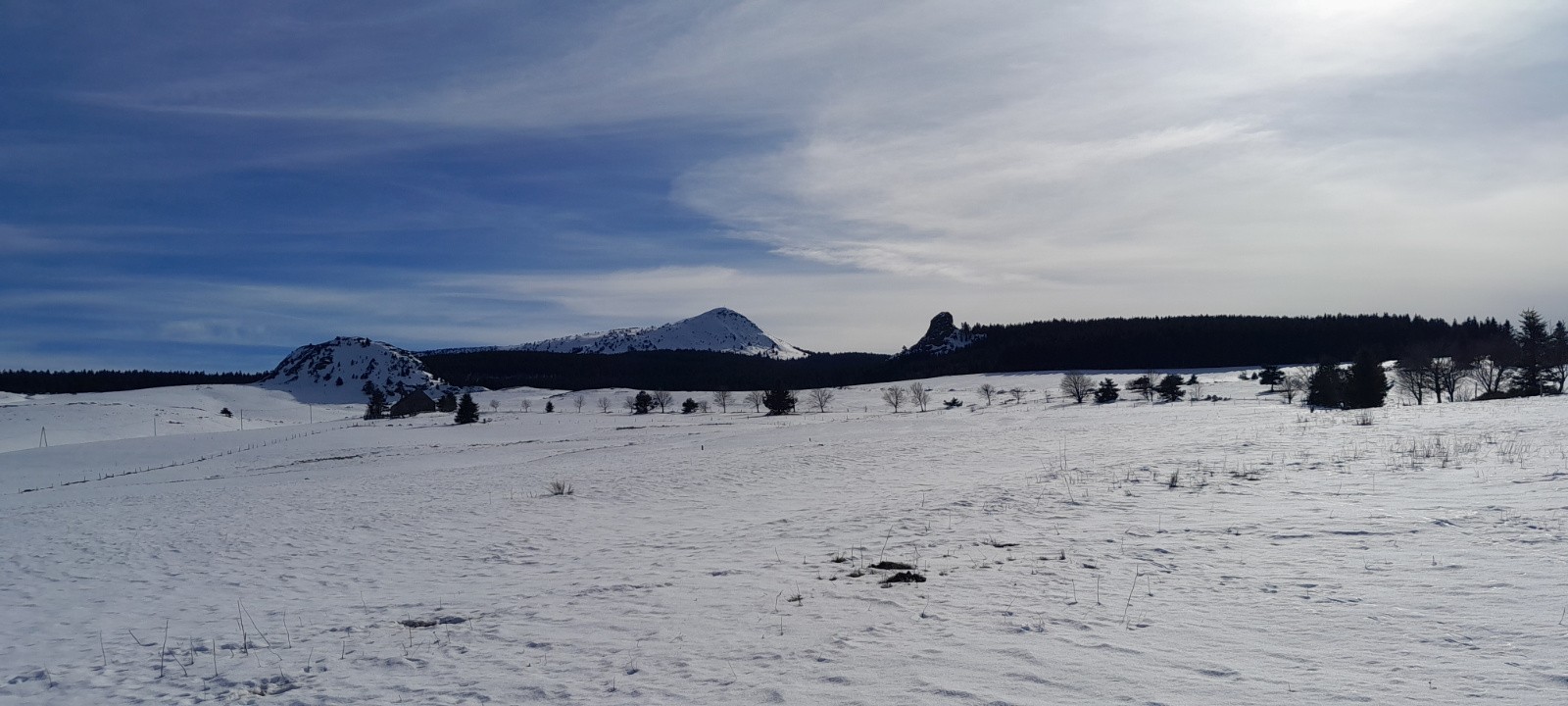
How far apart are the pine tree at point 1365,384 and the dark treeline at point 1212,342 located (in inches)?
3723

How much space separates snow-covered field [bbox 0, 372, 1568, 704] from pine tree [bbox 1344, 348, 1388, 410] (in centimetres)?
2950

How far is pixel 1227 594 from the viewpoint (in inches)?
330

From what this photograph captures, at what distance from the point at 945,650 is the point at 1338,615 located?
155 inches

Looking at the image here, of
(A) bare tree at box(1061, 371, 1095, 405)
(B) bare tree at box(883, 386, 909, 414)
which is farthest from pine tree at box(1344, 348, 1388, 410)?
(B) bare tree at box(883, 386, 909, 414)

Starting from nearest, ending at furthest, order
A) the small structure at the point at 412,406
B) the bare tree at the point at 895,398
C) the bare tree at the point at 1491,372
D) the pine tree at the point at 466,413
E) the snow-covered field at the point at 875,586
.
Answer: the snow-covered field at the point at 875,586 < the bare tree at the point at 1491,372 < the pine tree at the point at 466,413 < the bare tree at the point at 895,398 < the small structure at the point at 412,406

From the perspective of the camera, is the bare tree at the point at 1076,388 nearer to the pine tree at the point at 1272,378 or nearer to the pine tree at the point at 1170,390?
the pine tree at the point at 1170,390

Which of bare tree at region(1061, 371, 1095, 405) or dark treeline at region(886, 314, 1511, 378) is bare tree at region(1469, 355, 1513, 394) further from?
dark treeline at region(886, 314, 1511, 378)

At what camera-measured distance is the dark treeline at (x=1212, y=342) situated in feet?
444

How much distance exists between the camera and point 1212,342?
14225cm

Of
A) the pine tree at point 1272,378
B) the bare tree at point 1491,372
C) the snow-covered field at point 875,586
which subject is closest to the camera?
the snow-covered field at point 875,586

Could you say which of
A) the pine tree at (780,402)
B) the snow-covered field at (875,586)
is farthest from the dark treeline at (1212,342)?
the snow-covered field at (875,586)

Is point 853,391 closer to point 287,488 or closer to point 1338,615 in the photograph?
point 287,488

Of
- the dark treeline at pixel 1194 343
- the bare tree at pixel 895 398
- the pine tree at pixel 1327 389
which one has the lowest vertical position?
the bare tree at pixel 895 398

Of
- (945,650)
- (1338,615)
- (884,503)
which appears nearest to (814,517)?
(884,503)
